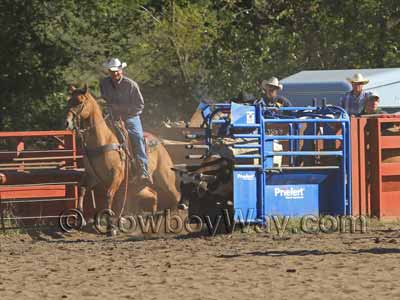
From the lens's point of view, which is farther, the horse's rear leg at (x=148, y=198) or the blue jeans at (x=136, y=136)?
the horse's rear leg at (x=148, y=198)

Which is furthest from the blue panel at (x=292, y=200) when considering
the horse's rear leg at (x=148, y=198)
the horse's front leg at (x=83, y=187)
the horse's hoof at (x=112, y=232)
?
the horse's front leg at (x=83, y=187)

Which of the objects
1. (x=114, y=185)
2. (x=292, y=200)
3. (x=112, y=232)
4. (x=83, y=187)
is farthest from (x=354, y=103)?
(x=112, y=232)

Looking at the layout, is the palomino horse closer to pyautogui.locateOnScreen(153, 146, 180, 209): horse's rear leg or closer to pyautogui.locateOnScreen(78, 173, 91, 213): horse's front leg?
pyautogui.locateOnScreen(78, 173, 91, 213): horse's front leg

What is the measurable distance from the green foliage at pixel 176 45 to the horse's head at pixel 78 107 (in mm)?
9339

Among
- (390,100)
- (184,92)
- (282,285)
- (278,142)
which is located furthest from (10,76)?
(282,285)

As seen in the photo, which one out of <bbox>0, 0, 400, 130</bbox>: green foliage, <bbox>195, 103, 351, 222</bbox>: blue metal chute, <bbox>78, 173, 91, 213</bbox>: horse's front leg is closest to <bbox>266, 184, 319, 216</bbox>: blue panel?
<bbox>195, 103, 351, 222</bbox>: blue metal chute

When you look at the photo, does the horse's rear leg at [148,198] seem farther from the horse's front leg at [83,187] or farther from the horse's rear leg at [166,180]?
the horse's front leg at [83,187]

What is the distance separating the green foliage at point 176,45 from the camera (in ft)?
74.2

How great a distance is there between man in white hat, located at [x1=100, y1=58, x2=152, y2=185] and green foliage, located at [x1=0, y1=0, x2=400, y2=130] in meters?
9.07

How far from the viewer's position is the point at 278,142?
13.7 meters

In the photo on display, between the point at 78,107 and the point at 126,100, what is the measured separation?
654 mm

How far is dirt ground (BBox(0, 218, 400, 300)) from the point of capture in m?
8.12

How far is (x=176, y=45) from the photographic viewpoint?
24.7 metres

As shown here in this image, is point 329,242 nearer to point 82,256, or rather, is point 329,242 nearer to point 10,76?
point 82,256
